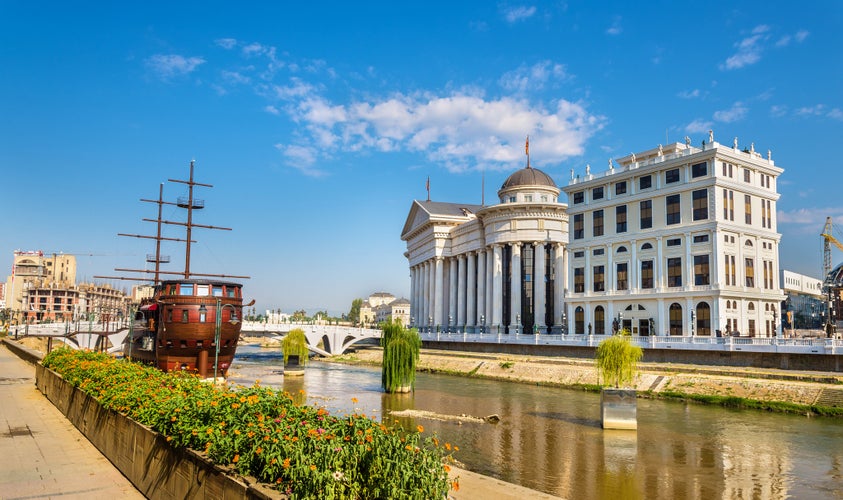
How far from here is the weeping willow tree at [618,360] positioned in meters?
30.2

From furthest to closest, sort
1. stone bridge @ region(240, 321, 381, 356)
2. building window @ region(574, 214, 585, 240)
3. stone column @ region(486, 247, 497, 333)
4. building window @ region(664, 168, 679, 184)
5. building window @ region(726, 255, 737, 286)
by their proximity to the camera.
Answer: stone bridge @ region(240, 321, 381, 356) → stone column @ region(486, 247, 497, 333) → building window @ region(574, 214, 585, 240) → building window @ region(664, 168, 679, 184) → building window @ region(726, 255, 737, 286)

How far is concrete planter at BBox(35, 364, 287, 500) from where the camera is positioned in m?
9.24

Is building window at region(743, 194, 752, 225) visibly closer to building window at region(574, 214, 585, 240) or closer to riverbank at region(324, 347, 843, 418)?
building window at region(574, 214, 585, 240)

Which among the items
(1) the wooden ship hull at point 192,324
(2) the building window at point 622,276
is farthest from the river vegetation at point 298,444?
(2) the building window at point 622,276

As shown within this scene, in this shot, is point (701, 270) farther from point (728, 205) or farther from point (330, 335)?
point (330, 335)

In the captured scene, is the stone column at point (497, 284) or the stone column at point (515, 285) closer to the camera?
the stone column at point (515, 285)

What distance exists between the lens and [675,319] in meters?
58.2

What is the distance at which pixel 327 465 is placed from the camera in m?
8.23

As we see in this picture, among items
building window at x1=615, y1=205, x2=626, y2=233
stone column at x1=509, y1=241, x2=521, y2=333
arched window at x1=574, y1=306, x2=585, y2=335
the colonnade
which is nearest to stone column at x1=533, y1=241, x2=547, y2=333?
the colonnade

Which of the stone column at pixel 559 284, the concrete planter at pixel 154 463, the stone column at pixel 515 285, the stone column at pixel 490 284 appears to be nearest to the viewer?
the concrete planter at pixel 154 463

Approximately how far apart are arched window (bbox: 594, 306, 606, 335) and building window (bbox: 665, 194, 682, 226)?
1249 centimetres

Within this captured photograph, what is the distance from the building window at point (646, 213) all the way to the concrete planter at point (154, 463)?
5366 cm

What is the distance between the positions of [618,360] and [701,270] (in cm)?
Result: 3069

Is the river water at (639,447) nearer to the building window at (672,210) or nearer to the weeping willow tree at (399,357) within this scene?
the weeping willow tree at (399,357)
